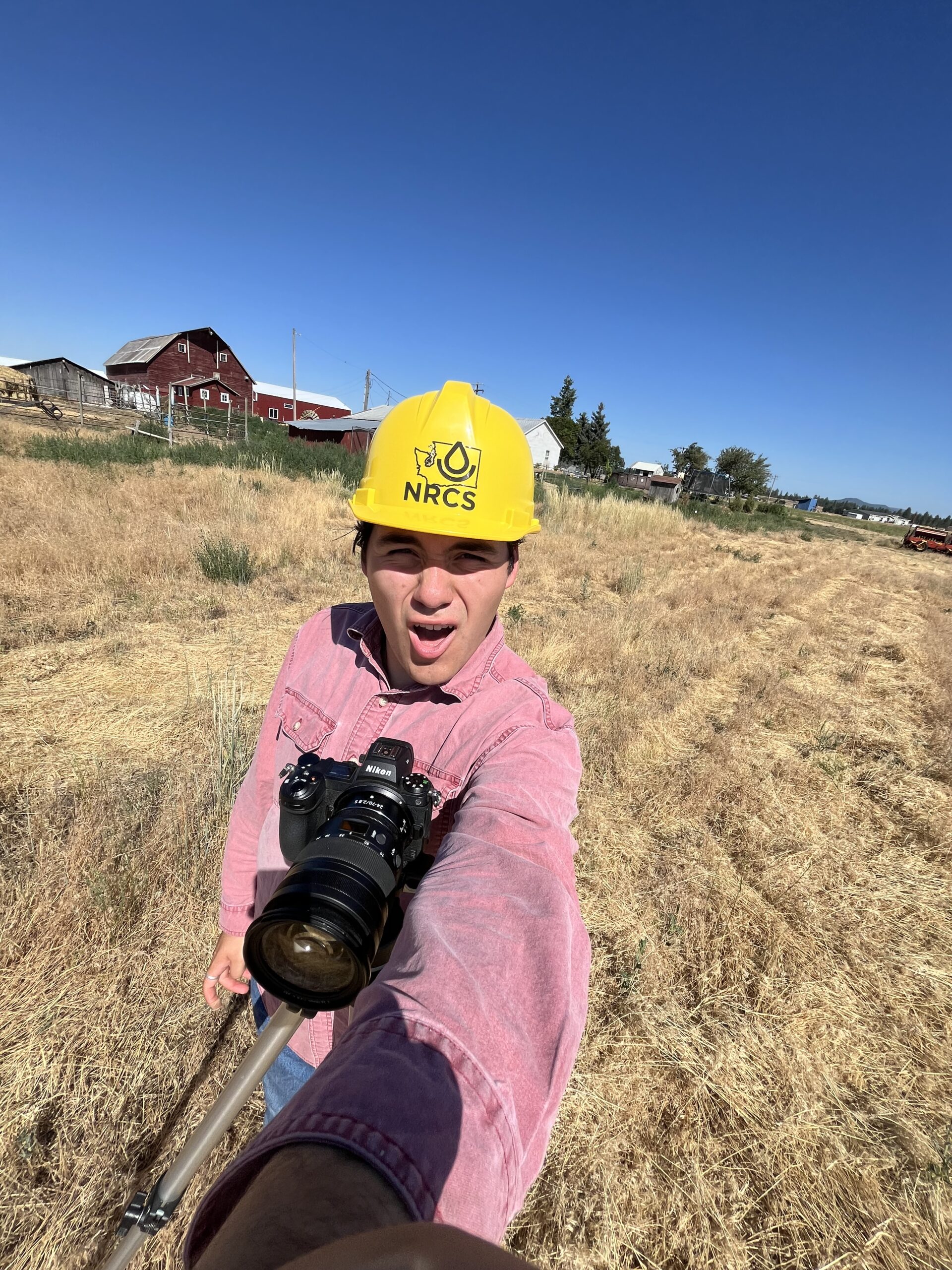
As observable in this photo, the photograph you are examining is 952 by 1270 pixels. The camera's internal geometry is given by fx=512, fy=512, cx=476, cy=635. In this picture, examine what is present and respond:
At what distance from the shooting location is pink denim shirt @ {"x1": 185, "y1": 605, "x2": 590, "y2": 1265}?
0.55 m

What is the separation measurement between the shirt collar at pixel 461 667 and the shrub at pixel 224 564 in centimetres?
594

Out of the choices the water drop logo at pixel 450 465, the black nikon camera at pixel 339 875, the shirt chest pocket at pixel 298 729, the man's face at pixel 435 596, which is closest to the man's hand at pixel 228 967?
the shirt chest pocket at pixel 298 729

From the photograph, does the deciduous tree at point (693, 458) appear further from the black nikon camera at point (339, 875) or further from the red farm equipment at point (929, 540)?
the black nikon camera at point (339, 875)

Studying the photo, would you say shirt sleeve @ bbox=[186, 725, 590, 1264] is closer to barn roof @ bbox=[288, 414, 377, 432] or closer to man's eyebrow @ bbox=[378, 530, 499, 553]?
man's eyebrow @ bbox=[378, 530, 499, 553]

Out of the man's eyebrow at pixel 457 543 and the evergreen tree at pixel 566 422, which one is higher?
the evergreen tree at pixel 566 422

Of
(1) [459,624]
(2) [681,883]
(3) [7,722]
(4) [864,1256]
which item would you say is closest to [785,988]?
(2) [681,883]

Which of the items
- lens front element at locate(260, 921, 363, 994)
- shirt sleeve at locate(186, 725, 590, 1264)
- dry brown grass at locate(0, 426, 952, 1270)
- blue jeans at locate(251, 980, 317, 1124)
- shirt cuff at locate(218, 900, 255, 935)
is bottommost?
dry brown grass at locate(0, 426, 952, 1270)

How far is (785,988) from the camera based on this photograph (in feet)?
7.86

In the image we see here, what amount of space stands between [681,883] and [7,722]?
4569mm

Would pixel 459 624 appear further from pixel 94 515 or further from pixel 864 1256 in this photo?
pixel 94 515

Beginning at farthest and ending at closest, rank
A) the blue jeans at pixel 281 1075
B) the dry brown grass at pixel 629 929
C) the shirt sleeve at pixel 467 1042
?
the dry brown grass at pixel 629 929
the blue jeans at pixel 281 1075
the shirt sleeve at pixel 467 1042

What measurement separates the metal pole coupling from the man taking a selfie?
0.65 feet

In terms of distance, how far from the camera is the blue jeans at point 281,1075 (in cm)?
142

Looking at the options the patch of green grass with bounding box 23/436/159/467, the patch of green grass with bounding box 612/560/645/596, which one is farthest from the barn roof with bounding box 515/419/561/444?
the patch of green grass with bounding box 612/560/645/596
